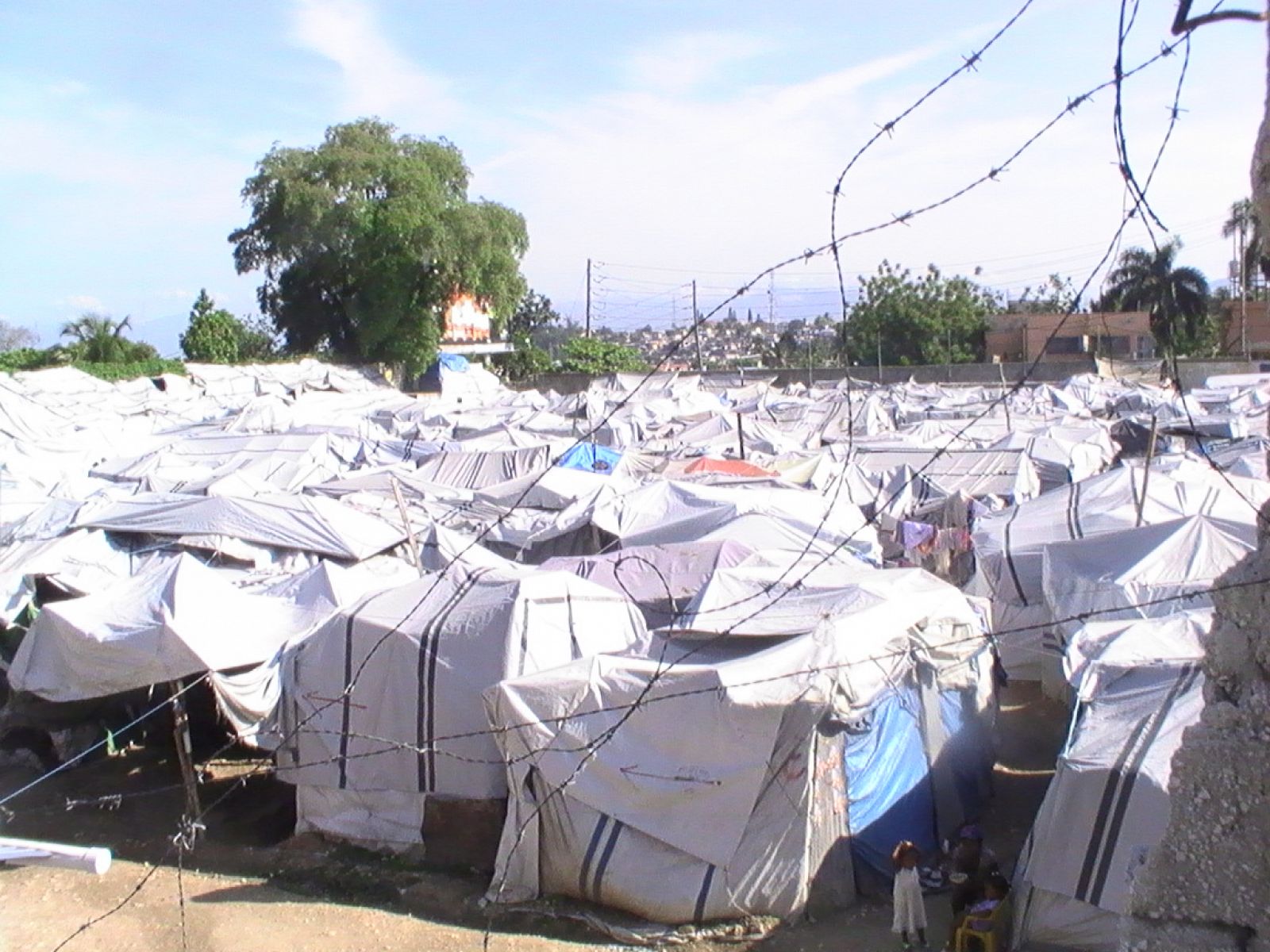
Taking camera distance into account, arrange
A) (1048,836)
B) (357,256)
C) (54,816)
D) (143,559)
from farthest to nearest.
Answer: (357,256), (143,559), (54,816), (1048,836)

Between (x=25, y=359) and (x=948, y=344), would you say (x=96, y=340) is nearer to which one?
(x=25, y=359)

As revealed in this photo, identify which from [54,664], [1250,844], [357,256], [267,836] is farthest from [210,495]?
[357,256]

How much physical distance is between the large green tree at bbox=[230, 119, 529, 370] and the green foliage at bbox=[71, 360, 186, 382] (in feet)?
24.5

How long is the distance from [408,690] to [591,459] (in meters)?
12.6

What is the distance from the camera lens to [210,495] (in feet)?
50.5

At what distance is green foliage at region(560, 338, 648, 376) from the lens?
2103 inches

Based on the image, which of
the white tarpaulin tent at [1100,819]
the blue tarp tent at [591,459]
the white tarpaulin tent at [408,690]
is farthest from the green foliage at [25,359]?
the white tarpaulin tent at [1100,819]

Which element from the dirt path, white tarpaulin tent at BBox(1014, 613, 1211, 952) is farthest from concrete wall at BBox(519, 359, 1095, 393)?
the dirt path

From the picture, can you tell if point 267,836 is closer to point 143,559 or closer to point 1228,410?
point 143,559

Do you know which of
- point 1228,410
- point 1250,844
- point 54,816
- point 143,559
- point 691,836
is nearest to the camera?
point 1250,844

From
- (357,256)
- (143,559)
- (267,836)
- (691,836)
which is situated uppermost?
(357,256)

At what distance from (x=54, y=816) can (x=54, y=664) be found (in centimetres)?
135

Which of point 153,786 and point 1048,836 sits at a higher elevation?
point 1048,836

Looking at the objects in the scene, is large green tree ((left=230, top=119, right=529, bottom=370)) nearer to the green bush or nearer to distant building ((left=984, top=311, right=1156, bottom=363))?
the green bush
